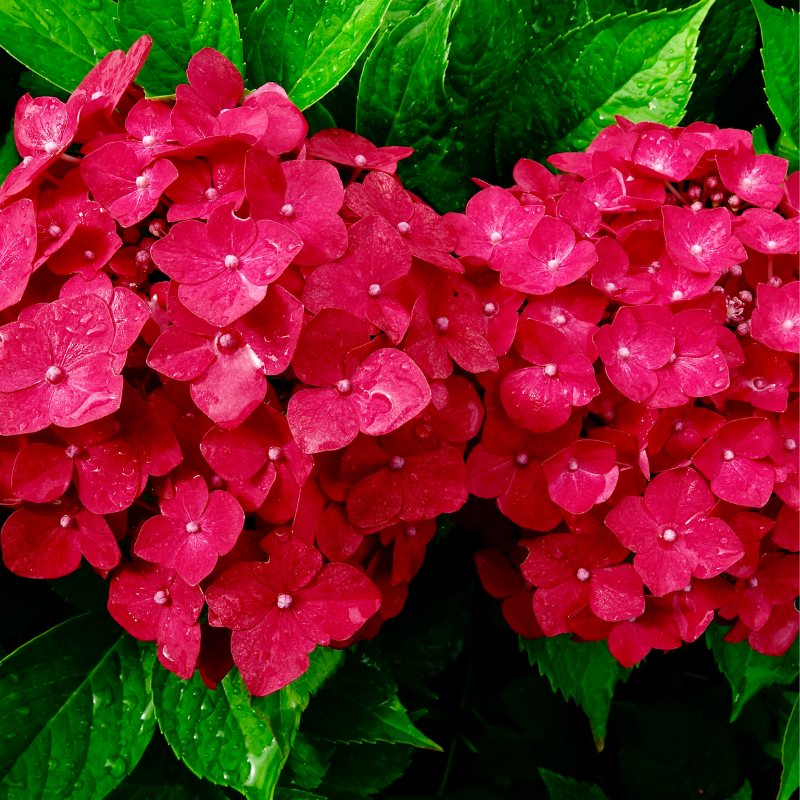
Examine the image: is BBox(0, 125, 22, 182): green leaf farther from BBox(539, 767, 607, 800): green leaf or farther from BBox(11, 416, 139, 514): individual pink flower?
BBox(539, 767, 607, 800): green leaf

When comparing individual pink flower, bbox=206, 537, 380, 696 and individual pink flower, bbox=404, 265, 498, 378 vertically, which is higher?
individual pink flower, bbox=404, 265, 498, 378

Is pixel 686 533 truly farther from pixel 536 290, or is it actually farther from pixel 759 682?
pixel 759 682

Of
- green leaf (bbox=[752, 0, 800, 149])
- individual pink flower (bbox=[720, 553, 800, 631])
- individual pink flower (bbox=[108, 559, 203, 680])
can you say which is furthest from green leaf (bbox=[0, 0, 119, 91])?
individual pink flower (bbox=[720, 553, 800, 631])

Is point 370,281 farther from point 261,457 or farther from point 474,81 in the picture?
point 474,81

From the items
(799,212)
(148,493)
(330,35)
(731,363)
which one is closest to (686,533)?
(731,363)

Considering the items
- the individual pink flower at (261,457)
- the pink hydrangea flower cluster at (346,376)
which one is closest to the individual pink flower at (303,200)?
the pink hydrangea flower cluster at (346,376)

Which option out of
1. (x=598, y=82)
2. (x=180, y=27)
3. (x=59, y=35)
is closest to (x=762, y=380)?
(x=598, y=82)
